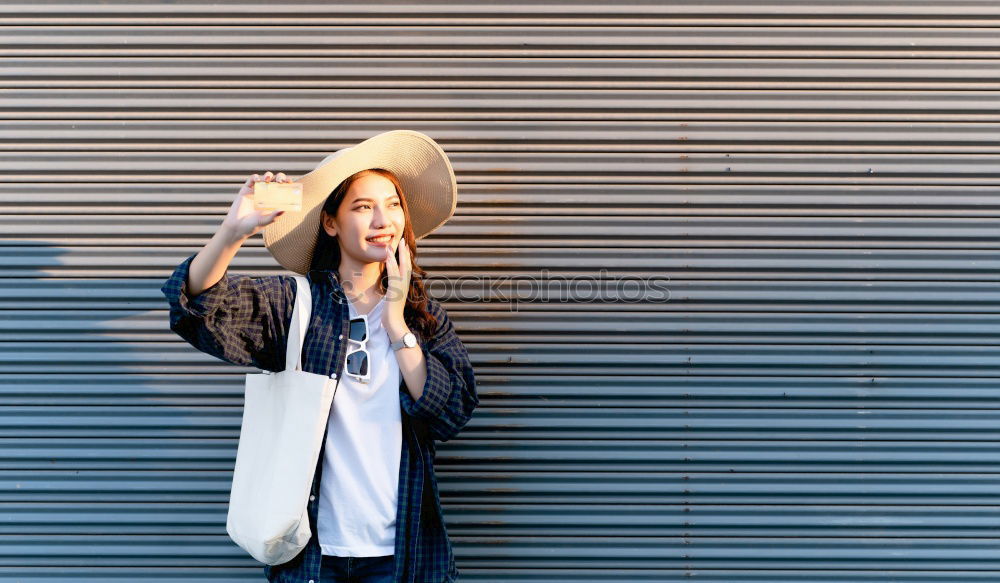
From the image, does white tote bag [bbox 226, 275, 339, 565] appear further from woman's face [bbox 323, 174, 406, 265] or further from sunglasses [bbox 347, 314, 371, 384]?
woman's face [bbox 323, 174, 406, 265]

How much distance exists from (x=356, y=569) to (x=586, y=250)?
1.67 meters

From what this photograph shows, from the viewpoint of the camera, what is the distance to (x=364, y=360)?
2439 millimetres

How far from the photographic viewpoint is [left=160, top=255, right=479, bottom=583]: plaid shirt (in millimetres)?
2303

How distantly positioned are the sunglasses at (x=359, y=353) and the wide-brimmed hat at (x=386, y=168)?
0.45m

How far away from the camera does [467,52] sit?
3.27 meters

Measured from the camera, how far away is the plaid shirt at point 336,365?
7.55ft

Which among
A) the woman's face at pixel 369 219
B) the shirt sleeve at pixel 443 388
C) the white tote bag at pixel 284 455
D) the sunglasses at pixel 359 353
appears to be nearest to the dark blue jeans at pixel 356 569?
the white tote bag at pixel 284 455

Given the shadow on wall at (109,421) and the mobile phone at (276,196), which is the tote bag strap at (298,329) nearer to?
the mobile phone at (276,196)

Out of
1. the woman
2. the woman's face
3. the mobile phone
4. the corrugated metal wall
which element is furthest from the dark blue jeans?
the mobile phone

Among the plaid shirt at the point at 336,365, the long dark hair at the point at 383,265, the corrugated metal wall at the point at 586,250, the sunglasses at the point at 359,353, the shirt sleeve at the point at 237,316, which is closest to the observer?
the shirt sleeve at the point at 237,316

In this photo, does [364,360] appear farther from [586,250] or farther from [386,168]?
[586,250]

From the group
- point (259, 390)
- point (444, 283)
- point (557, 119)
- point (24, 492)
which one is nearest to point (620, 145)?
point (557, 119)

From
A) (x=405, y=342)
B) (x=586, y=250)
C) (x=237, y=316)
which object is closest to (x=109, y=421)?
(x=237, y=316)

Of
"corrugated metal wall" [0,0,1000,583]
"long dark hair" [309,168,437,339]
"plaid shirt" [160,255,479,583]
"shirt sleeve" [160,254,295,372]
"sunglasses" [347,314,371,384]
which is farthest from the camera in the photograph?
"corrugated metal wall" [0,0,1000,583]
